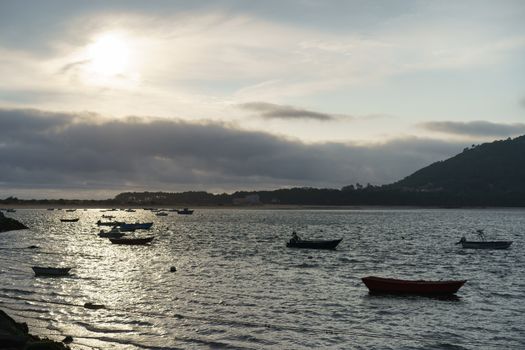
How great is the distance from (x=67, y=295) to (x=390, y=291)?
26737 mm

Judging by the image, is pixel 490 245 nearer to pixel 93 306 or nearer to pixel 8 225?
pixel 93 306

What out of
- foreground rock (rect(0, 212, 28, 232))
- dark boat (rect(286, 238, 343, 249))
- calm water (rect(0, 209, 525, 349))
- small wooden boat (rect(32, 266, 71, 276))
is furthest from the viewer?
foreground rock (rect(0, 212, 28, 232))

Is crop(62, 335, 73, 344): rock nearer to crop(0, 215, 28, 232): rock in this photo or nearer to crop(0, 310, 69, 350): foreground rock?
crop(0, 310, 69, 350): foreground rock

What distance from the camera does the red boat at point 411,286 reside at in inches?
1779

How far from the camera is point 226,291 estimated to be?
45094 mm

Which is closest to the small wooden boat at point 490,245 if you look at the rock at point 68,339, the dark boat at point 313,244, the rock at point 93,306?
the dark boat at point 313,244

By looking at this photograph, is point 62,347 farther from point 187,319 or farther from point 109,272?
point 109,272

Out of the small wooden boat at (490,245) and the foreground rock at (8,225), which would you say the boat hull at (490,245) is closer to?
the small wooden boat at (490,245)

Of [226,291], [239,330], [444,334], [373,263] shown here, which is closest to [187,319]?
[239,330]

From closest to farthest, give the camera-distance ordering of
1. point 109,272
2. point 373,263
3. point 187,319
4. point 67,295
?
point 187,319
point 67,295
point 109,272
point 373,263

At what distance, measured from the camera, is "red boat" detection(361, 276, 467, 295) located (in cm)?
4519

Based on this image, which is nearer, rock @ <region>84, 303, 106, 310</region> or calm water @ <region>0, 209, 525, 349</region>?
calm water @ <region>0, 209, 525, 349</region>

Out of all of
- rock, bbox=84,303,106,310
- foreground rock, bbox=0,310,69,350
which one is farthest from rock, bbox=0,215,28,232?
foreground rock, bbox=0,310,69,350

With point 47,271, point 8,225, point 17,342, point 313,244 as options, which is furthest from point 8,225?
point 17,342
